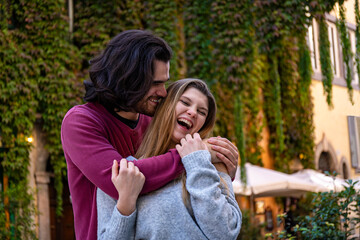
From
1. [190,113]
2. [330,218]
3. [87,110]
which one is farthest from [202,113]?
[330,218]

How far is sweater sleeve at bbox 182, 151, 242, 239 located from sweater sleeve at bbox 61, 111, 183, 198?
0.09 metres

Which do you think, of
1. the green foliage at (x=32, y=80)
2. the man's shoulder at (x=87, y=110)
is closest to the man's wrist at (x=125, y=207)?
→ the man's shoulder at (x=87, y=110)

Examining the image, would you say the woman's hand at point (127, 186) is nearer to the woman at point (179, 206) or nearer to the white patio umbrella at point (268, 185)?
the woman at point (179, 206)

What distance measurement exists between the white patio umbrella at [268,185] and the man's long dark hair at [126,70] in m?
7.82

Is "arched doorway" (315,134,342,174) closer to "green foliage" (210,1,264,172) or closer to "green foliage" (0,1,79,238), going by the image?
"green foliage" (210,1,264,172)

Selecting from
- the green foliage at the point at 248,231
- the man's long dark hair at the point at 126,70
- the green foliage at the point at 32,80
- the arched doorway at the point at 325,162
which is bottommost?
the green foliage at the point at 248,231

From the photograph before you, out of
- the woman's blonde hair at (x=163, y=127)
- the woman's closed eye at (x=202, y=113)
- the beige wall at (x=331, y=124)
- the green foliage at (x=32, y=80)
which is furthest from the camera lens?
the beige wall at (x=331, y=124)

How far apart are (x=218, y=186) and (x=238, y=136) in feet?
27.8

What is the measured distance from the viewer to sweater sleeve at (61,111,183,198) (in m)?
2.28

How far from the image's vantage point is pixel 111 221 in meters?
2.24

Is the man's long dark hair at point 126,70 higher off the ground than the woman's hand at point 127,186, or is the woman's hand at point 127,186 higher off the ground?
the man's long dark hair at point 126,70

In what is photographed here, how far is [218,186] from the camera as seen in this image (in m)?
2.31

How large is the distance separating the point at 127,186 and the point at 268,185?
29.1 ft

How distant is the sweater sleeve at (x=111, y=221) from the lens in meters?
2.19
